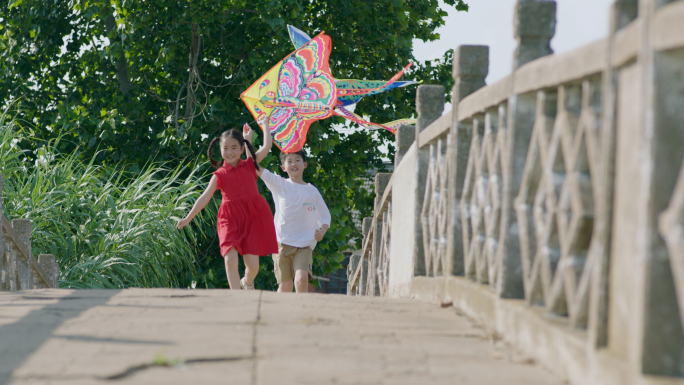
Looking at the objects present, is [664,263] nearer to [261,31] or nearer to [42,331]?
[42,331]

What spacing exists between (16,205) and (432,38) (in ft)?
28.7

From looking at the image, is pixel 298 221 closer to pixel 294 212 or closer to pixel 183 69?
pixel 294 212

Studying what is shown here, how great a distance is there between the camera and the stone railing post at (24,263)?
7.06 meters

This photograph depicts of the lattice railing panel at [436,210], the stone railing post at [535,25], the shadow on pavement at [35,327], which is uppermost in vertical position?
the stone railing post at [535,25]

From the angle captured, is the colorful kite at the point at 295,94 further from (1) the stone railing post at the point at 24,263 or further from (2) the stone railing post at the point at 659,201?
(2) the stone railing post at the point at 659,201

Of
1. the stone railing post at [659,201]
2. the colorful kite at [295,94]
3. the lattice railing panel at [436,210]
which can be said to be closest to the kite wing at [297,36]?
the colorful kite at [295,94]

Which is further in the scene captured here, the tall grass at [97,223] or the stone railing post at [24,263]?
the tall grass at [97,223]

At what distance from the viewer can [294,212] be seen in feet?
24.5

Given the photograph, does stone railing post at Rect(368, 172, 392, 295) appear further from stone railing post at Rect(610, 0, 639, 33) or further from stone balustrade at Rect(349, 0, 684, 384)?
stone railing post at Rect(610, 0, 639, 33)

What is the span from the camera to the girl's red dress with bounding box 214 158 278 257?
22.7 ft

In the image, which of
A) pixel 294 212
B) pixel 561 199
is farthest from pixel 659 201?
pixel 294 212

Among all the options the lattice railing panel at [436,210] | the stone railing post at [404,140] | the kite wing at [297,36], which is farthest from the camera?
the kite wing at [297,36]

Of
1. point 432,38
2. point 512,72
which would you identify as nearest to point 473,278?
point 512,72

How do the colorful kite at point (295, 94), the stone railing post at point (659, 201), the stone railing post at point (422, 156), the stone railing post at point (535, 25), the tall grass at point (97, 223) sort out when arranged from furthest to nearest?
1. the colorful kite at point (295, 94)
2. the tall grass at point (97, 223)
3. the stone railing post at point (422, 156)
4. the stone railing post at point (535, 25)
5. the stone railing post at point (659, 201)
